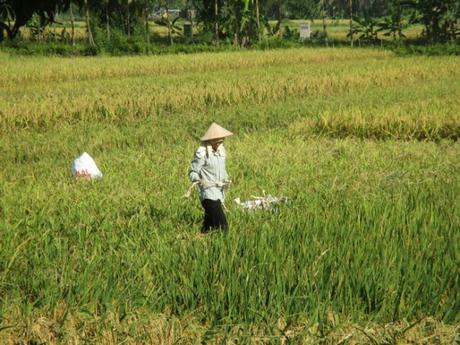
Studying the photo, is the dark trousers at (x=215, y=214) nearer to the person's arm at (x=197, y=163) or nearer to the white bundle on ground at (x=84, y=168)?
the person's arm at (x=197, y=163)

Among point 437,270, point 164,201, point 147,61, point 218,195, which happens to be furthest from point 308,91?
point 437,270

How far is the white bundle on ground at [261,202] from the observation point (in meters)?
5.47

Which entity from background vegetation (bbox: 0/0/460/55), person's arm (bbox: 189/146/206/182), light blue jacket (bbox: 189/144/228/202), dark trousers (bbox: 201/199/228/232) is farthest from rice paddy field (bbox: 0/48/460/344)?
background vegetation (bbox: 0/0/460/55)

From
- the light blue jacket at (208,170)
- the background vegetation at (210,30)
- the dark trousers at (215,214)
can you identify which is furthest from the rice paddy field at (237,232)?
the background vegetation at (210,30)

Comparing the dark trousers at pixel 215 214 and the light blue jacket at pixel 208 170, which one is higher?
the light blue jacket at pixel 208 170

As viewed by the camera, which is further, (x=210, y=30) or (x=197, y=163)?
(x=210, y=30)

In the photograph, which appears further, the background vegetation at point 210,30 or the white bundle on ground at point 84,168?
the background vegetation at point 210,30

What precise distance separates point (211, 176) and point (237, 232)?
18.2 inches

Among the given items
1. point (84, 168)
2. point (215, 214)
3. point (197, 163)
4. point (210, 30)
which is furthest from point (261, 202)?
point (210, 30)

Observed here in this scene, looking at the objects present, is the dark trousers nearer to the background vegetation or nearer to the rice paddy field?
the rice paddy field

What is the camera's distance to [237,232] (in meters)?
4.49

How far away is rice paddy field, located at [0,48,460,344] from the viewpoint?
10.3 ft

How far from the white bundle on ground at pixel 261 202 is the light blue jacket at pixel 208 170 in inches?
27.4

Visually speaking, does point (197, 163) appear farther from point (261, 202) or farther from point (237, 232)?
point (261, 202)
